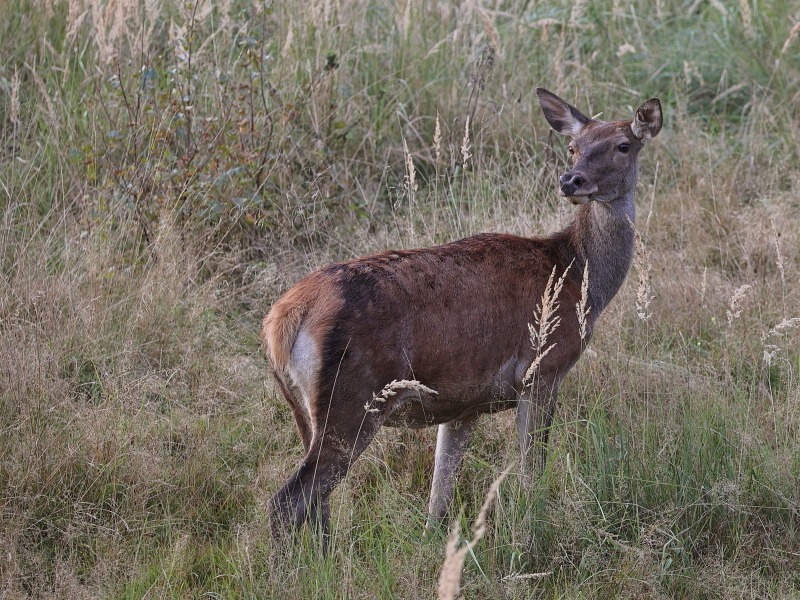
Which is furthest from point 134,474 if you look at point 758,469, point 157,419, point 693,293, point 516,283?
point 693,293

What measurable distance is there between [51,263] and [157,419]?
5.08 feet

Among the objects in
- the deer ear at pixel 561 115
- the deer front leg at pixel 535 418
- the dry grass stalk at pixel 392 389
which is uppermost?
the deer ear at pixel 561 115

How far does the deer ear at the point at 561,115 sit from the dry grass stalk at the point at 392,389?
79.6 inches

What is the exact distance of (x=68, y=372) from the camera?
16.8 feet

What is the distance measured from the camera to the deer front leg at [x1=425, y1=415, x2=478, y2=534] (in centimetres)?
441

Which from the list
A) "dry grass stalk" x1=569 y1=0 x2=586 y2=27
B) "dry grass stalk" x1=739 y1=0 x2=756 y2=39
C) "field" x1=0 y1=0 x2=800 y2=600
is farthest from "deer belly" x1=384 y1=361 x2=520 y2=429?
"dry grass stalk" x1=739 y1=0 x2=756 y2=39

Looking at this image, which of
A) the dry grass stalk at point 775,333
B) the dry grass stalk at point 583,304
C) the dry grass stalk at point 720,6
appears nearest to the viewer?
the dry grass stalk at point 583,304

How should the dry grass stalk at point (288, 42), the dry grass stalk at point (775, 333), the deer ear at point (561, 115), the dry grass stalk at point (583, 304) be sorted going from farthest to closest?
1. the dry grass stalk at point (288, 42)
2. the deer ear at point (561, 115)
3. the dry grass stalk at point (775, 333)
4. the dry grass stalk at point (583, 304)

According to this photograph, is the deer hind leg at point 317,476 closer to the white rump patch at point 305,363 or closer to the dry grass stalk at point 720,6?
the white rump patch at point 305,363

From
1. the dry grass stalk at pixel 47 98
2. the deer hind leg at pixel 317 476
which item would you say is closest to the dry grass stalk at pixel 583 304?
the deer hind leg at pixel 317 476

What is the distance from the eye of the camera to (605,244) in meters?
4.93

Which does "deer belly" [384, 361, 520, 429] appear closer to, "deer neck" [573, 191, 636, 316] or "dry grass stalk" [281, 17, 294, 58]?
"deer neck" [573, 191, 636, 316]

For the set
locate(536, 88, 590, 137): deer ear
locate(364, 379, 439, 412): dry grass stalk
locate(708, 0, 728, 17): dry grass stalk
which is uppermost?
locate(708, 0, 728, 17): dry grass stalk

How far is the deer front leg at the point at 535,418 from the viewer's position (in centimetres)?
430
